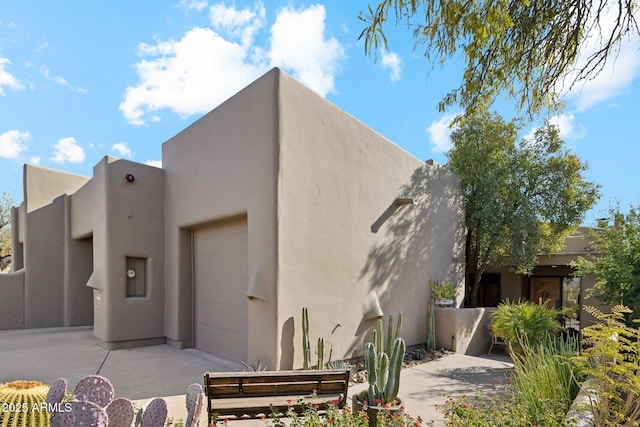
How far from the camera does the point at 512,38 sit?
193 inches

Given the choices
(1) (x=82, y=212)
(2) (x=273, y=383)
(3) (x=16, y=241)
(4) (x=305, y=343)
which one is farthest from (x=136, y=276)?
(3) (x=16, y=241)

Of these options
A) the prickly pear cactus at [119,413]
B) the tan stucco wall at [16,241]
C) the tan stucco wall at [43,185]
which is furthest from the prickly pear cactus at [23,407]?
the tan stucco wall at [16,241]

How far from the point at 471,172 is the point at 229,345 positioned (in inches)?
338

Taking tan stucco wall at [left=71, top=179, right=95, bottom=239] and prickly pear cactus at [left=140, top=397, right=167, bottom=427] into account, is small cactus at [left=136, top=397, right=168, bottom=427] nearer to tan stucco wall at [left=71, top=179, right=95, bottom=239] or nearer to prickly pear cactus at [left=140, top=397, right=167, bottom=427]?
prickly pear cactus at [left=140, top=397, right=167, bottom=427]

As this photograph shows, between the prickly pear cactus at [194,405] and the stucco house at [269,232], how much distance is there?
2987 millimetres

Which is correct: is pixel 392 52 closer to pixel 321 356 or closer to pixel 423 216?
pixel 321 356

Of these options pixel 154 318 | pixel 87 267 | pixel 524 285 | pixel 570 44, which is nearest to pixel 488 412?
pixel 570 44

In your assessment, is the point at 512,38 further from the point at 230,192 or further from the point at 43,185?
the point at 43,185

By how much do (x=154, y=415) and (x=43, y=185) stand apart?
12.9m

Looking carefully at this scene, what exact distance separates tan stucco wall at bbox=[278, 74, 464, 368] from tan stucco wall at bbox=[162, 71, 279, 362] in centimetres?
22

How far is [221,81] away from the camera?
24.1 ft

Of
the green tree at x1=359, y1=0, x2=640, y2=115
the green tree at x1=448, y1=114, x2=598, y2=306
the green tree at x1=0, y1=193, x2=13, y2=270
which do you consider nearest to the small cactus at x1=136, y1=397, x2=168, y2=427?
the green tree at x1=359, y1=0, x2=640, y2=115

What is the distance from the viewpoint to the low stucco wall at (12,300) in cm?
1136

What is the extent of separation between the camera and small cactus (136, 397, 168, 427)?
2.73 meters
